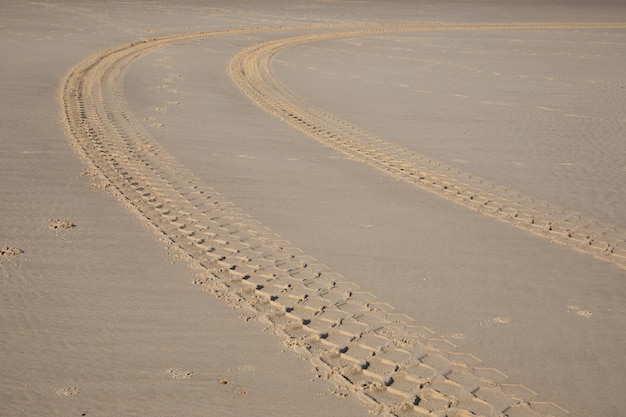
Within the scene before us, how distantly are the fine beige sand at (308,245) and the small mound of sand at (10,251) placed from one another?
0.07 feet

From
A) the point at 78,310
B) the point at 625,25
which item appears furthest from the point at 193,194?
the point at 625,25

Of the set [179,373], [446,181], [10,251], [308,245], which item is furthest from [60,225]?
[446,181]

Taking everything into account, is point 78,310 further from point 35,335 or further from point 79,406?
point 79,406

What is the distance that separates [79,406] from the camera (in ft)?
12.6

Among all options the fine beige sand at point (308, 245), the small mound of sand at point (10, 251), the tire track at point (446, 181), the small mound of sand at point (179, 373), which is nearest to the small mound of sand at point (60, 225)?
the fine beige sand at point (308, 245)

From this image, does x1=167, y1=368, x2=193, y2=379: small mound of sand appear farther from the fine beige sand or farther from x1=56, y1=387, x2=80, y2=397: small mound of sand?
x1=56, y1=387, x2=80, y2=397: small mound of sand

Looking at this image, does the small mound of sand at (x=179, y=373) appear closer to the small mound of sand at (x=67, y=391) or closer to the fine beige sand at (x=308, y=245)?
the fine beige sand at (x=308, y=245)

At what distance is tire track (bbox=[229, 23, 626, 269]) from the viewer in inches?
258

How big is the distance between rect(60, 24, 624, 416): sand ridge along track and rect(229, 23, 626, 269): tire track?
0.08 metres

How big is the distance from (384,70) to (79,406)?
12428 mm

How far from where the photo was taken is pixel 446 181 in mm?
8055

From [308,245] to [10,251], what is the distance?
7.03 feet

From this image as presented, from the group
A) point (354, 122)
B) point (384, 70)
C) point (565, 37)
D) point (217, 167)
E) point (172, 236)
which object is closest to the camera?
point (172, 236)

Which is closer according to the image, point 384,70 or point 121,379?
point 121,379
